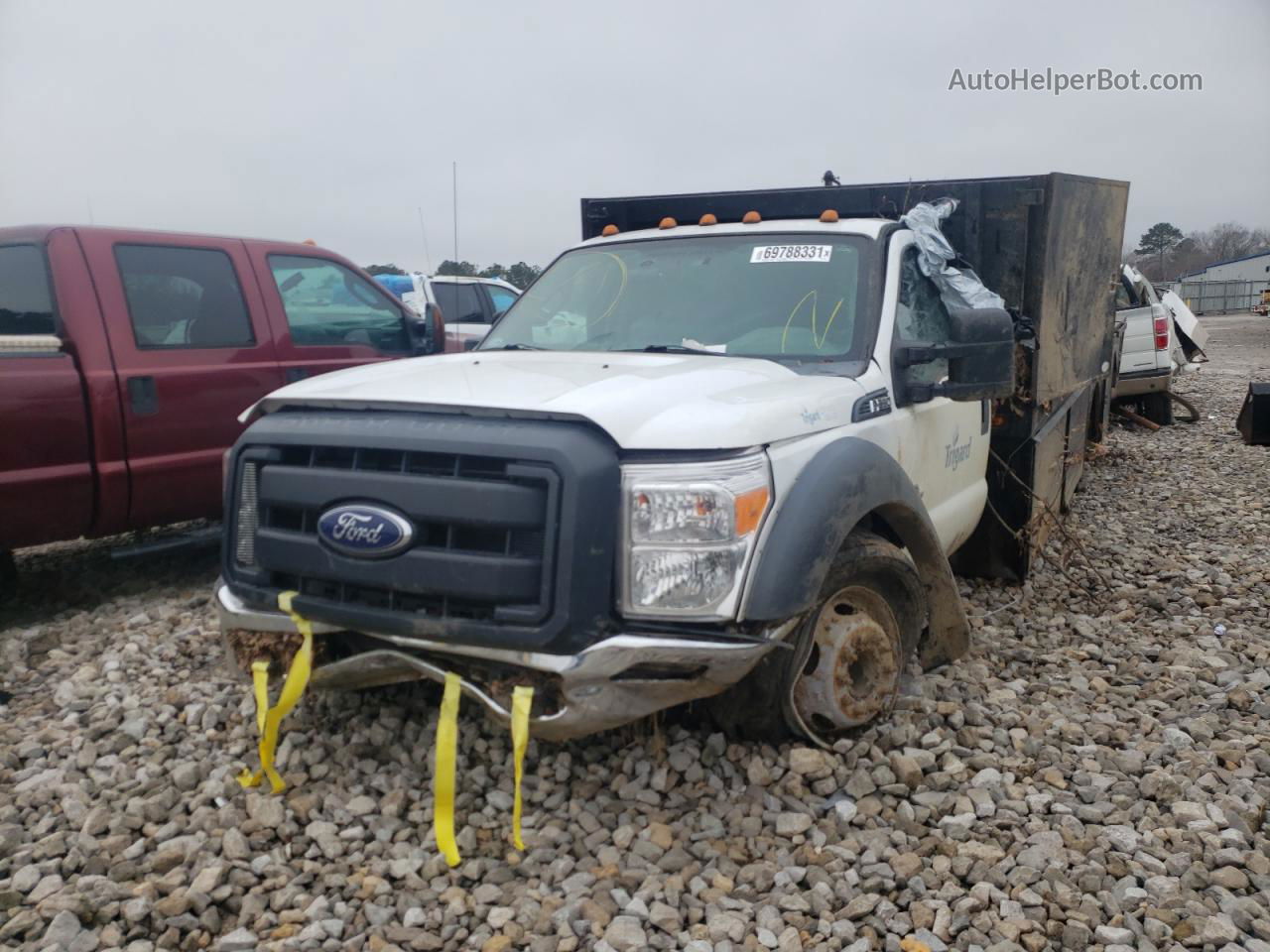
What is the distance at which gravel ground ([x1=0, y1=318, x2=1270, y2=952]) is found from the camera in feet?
9.04

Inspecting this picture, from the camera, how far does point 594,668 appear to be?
2.75 m

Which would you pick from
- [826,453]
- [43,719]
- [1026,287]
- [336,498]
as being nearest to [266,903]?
[336,498]

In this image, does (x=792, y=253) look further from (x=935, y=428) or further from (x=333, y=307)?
(x=333, y=307)

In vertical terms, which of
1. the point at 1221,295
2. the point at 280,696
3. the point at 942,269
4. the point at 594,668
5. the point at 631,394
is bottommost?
the point at 280,696

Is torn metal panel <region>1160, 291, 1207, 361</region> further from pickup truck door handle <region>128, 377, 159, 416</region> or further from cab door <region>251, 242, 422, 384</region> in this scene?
pickup truck door handle <region>128, 377, 159, 416</region>

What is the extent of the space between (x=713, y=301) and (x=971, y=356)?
1.01 meters

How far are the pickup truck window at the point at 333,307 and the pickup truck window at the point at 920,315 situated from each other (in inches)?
138

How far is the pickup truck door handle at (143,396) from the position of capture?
5.11m

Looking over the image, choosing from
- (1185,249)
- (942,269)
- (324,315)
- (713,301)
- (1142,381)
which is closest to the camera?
(713,301)

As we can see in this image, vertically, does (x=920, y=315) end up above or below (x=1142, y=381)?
above

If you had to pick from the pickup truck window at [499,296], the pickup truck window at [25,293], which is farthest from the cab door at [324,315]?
the pickup truck window at [499,296]

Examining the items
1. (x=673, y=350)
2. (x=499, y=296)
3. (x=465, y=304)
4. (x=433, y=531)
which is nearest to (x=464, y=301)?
(x=465, y=304)

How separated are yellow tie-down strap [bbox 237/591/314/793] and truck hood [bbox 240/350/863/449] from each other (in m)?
0.67

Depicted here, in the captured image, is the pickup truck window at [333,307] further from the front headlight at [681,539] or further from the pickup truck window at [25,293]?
the front headlight at [681,539]
